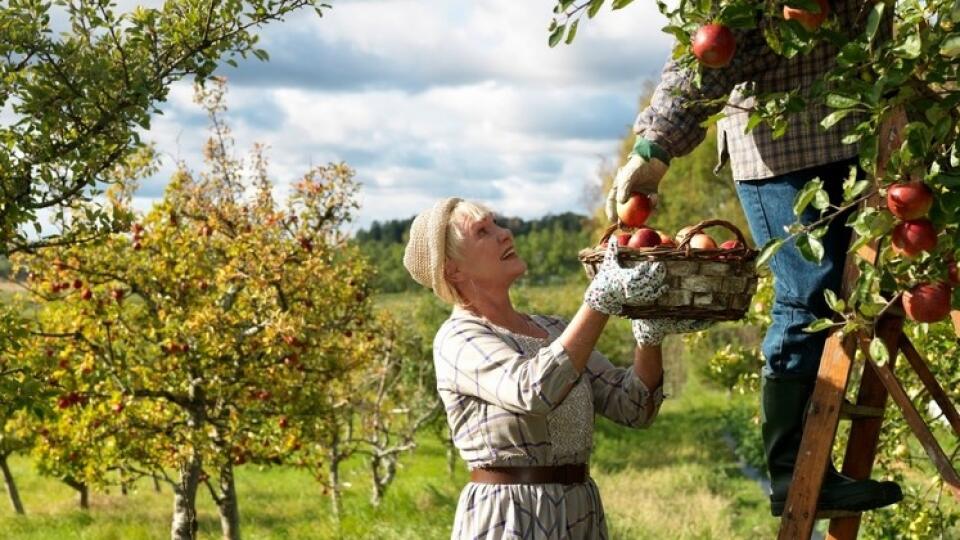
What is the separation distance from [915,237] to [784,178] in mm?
933

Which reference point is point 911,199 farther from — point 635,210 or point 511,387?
point 511,387

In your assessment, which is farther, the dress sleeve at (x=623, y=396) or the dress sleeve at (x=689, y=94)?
the dress sleeve at (x=623, y=396)

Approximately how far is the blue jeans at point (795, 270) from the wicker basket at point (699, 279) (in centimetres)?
34

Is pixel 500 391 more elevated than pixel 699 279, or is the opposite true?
pixel 699 279

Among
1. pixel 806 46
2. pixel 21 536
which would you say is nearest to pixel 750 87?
pixel 806 46

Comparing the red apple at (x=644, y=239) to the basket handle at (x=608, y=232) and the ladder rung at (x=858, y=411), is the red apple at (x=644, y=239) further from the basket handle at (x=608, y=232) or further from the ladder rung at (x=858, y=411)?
the ladder rung at (x=858, y=411)

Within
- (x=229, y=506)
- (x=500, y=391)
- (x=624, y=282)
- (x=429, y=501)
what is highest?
(x=624, y=282)

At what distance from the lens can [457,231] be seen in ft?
11.8

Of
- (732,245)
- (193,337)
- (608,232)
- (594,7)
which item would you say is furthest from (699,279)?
(193,337)

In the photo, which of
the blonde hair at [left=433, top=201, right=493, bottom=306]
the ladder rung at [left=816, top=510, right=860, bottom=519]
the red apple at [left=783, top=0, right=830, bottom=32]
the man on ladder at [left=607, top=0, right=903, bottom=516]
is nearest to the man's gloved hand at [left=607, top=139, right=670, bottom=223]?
the man on ladder at [left=607, top=0, right=903, bottom=516]

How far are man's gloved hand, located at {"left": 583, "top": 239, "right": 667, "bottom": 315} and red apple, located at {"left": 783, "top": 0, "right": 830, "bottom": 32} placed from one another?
672 millimetres

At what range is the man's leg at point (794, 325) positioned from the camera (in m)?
3.37

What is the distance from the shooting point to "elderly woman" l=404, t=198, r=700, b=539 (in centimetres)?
325

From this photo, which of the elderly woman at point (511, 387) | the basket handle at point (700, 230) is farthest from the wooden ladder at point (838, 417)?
the elderly woman at point (511, 387)
